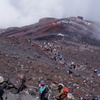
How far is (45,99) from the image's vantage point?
536cm

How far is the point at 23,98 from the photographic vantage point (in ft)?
21.5

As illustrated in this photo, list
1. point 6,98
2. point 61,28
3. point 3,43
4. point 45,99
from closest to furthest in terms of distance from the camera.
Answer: point 45,99 → point 6,98 → point 3,43 → point 61,28

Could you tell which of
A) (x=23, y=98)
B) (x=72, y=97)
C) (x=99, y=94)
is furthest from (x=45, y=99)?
(x=99, y=94)

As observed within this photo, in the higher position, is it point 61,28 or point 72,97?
point 61,28

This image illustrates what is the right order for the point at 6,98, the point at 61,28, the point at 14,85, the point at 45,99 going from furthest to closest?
the point at 61,28 < the point at 14,85 < the point at 6,98 < the point at 45,99

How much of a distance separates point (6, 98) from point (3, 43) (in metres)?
10.1

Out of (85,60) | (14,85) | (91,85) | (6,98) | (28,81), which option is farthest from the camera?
(85,60)

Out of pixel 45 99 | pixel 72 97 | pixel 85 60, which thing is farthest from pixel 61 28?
pixel 45 99

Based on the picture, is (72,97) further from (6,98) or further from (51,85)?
(6,98)

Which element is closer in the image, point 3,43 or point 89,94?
point 89,94

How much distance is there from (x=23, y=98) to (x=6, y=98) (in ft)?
2.00

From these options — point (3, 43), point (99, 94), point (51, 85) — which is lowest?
point (99, 94)

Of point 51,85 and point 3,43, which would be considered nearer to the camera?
point 51,85

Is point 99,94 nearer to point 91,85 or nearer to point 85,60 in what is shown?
point 91,85
